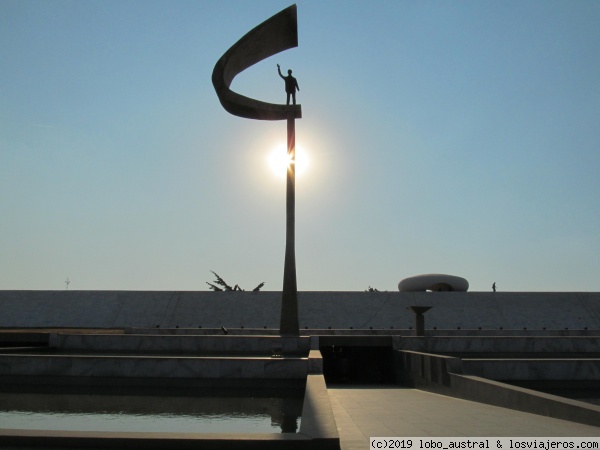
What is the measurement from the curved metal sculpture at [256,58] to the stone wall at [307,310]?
12.4 metres

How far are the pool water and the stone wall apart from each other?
17482 millimetres

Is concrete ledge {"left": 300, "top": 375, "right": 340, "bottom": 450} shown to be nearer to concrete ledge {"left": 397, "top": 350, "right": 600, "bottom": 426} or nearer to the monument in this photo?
concrete ledge {"left": 397, "top": 350, "right": 600, "bottom": 426}

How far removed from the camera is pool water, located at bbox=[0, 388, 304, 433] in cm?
572

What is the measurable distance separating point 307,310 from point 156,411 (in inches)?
792

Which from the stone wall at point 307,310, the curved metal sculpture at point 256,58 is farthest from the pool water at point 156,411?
the stone wall at point 307,310

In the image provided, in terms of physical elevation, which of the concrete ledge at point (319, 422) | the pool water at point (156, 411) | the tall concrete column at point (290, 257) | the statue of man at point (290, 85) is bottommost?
the pool water at point (156, 411)

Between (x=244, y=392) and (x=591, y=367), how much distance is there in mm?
6125

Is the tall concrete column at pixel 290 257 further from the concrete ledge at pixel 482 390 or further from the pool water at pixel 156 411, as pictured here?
the pool water at pixel 156 411

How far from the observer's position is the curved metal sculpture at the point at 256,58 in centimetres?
1549

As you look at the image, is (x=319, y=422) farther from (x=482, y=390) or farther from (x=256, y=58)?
(x=256, y=58)

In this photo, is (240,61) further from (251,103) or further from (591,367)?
(591,367)

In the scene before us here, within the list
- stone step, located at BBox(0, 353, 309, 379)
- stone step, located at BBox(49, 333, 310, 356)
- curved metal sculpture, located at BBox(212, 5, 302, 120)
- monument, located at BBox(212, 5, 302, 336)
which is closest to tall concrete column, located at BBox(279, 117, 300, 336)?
monument, located at BBox(212, 5, 302, 336)

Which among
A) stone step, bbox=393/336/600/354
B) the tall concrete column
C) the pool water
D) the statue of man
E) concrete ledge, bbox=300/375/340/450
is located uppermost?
the statue of man

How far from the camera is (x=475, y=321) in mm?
26188
